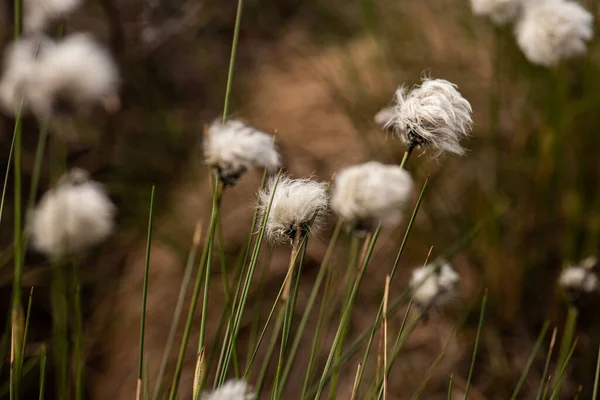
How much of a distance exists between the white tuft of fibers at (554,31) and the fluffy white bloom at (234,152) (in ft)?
2.34

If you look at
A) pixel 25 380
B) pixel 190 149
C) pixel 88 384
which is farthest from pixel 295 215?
pixel 190 149

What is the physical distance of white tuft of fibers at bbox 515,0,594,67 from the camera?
3.52 ft

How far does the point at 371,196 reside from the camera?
0.55 meters

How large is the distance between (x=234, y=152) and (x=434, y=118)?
0.23 m

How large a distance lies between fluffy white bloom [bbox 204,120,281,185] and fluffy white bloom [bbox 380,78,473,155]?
0.61 ft

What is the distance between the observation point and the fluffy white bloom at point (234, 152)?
56 cm

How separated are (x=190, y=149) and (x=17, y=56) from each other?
170 centimetres

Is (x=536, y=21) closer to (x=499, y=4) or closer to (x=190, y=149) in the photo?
(x=499, y=4)

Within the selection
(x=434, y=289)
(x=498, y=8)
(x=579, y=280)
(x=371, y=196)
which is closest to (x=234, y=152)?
(x=371, y=196)

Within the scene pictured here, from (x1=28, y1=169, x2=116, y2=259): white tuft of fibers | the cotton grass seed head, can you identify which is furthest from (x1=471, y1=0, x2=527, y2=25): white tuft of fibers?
(x1=28, y1=169, x2=116, y2=259): white tuft of fibers

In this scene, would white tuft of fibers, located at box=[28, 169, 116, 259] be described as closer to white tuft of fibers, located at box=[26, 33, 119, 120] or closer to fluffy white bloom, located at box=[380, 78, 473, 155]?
white tuft of fibers, located at box=[26, 33, 119, 120]

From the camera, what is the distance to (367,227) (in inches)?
22.4

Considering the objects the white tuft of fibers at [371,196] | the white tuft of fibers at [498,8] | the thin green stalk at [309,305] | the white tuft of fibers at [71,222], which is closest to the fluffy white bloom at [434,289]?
the thin green stalk at [309,305]

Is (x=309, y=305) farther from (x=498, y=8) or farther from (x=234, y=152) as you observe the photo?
(x=498, y=8)
